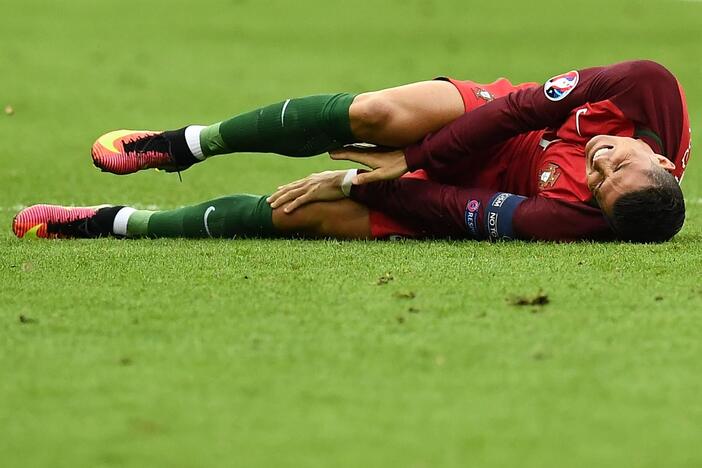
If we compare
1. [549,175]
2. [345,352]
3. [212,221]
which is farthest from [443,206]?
[345,352]

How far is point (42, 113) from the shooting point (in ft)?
31.0

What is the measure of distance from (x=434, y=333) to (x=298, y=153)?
1.73 meters

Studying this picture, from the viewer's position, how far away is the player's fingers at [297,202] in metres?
4.50

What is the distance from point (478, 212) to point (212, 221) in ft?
3.15

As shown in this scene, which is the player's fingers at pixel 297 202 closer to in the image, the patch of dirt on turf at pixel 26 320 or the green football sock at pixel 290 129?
the green football sock at pixel 290 129

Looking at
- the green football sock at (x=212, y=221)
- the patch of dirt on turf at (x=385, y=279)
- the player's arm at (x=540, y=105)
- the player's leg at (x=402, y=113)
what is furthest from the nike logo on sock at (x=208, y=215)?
the patch of dirt on turf at (x=385, y=279)

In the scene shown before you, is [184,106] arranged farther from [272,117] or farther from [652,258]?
[652,258]

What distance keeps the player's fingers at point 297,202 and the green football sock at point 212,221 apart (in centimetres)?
9

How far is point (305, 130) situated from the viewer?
4.40m

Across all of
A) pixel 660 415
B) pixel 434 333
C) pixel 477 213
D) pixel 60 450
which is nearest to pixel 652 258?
pixel 477 213

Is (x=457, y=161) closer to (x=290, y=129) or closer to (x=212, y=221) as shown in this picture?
(x=290, y=129)

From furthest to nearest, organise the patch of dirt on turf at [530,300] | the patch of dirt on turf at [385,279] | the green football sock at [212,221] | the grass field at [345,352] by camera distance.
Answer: the green football sock at [212,221], the patch of dirt on turf at [385,279], the patch of dirt on turf at [530,300], the grass field at [345,352]

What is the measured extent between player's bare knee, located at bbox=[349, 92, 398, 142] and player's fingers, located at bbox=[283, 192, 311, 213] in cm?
30

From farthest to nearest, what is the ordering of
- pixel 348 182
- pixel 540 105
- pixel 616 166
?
pixel 348 182
pixel 540 105
pixel 616 166
